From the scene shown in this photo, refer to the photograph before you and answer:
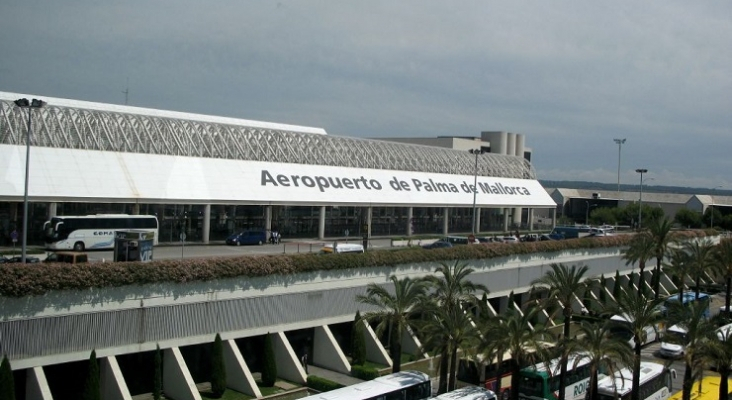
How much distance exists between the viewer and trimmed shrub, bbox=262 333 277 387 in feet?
96.1

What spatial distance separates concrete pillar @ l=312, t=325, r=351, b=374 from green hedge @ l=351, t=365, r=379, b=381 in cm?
59

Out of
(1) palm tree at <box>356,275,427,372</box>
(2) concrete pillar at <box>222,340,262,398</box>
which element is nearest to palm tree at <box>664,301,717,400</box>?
(1) palm tree at <box>356,275,427,372</box>

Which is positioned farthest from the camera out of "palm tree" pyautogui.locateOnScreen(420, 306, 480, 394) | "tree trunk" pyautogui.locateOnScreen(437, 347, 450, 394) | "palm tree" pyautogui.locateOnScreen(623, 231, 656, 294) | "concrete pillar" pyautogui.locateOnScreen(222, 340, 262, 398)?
"palm tree" pyautogui.locateOnScreen(623, 231, 656, 294)

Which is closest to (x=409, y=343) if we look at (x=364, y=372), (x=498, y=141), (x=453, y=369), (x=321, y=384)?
(x=364, y=372)

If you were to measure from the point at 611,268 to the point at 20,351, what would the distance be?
45641 mm

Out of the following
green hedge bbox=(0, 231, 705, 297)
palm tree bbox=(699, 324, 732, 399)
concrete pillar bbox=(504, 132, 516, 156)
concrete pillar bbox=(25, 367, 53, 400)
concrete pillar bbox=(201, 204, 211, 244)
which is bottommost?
concrete pillar bbox=(25, 367, 53, 400)

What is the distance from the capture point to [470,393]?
25359mm

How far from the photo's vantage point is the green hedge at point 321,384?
28.7 meters

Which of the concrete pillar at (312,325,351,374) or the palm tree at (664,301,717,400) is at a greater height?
the palm tree at (664,301,717,400)

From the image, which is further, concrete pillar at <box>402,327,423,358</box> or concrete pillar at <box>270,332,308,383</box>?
concrete pillar at <box>402,327,423,358</box>

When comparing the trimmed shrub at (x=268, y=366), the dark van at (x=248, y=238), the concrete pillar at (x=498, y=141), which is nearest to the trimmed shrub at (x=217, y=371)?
the trimmed shrub at (x=268, y=366)

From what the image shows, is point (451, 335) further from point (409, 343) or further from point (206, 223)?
point (206, 223)

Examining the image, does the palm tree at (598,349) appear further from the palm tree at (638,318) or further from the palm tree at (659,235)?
the palm tree at (659,235)

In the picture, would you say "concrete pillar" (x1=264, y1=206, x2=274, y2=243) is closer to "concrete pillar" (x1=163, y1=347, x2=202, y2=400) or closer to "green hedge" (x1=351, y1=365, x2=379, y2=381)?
"green hedge" (x1=351, y1=365, x2=379, y2=381)
